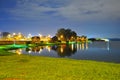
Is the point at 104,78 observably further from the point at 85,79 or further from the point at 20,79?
the point at 20,79

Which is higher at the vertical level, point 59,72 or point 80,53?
point 59,72

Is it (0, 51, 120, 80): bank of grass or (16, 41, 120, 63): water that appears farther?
(16, 41, 120, 63): water

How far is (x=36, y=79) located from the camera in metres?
17.9

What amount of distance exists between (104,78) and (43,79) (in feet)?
17.2

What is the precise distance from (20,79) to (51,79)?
8.70 feet

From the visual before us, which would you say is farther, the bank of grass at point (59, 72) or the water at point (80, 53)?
the water at point (80, 53)

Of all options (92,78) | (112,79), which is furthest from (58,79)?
(112,79)

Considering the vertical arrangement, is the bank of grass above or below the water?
above

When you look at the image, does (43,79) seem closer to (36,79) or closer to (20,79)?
(36,79)

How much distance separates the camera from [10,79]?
17984 millimetres

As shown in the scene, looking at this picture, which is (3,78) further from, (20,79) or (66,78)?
(66,78)

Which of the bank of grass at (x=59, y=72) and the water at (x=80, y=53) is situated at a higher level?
the bank of grass at (x=59, y=72)

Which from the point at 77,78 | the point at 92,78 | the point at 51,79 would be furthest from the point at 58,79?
the point at 92,78

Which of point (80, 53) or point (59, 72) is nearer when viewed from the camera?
point (59, 72)
